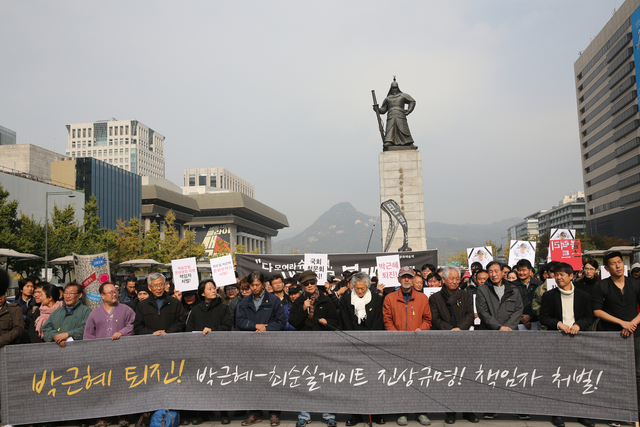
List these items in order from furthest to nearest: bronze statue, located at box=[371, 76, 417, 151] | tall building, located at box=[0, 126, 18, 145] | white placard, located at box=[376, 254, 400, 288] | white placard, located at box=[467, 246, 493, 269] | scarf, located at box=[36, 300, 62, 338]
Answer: tall building, located at box=[0, 126, 18, 145] → bronze statue, located at box=[371, 76, 417, 151] → white placard, located at box=[467, 246, 493, 269] → white placard, located at box=[376, 254, 400, 288] → scarf, located at box=[36, 300, 62, 338]

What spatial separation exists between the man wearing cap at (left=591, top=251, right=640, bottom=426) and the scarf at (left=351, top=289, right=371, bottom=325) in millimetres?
2835

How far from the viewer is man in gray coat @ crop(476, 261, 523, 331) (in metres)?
6.86

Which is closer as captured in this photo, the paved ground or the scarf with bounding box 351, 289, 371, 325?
the paved ground

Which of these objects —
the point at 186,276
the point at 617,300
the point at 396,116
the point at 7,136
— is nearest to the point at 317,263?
the point at 186,276

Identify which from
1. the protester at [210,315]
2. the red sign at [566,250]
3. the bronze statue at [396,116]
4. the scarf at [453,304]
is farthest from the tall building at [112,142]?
the scarf at [453,304]

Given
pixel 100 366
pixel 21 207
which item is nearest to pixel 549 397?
pixel 100 366

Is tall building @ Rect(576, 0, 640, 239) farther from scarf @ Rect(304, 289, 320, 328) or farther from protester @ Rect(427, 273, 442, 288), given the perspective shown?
scarf @ Rect(304, 289, 320, 328)

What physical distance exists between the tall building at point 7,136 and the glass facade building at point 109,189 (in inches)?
4903

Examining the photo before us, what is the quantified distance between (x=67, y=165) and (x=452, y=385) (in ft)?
218

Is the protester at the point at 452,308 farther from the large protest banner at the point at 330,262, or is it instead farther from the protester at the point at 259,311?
the large protest banner at the point at 330,262

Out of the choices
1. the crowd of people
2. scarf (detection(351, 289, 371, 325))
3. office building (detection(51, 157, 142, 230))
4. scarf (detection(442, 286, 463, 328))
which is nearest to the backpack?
the crowd of people

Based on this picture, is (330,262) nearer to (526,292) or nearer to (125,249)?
(526,292)

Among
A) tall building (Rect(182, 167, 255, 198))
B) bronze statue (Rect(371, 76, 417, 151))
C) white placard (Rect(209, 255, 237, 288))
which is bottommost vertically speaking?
white placard (Rect(209, 255, 237, 288))

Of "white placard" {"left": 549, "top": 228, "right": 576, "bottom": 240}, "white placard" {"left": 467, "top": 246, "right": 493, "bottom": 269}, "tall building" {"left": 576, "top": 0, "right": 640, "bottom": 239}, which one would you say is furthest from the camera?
"tall building" {"left": 576, "top": 0, "right": 640, "bottom": 239}
